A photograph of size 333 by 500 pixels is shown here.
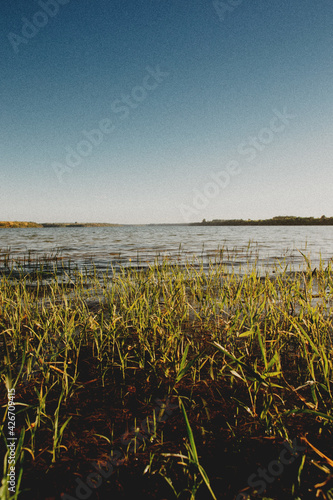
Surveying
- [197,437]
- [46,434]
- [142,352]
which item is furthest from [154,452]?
[142,352]

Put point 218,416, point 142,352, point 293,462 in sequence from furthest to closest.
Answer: point 142,352, point 218,416, point 293,462

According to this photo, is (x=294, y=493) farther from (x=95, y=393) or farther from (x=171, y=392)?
(x=95, y=393)

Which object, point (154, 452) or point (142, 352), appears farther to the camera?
point (142, 352)

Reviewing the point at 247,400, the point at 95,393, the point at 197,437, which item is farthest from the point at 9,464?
the point at 247,400

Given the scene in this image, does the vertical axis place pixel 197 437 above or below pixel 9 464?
below

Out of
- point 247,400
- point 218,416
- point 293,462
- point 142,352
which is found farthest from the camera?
point 142,352

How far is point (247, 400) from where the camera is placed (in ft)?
7.41

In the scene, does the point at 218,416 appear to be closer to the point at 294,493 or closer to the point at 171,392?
the point at 171,392

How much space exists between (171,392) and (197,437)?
46 centimetres

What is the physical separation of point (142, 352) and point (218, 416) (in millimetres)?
1054

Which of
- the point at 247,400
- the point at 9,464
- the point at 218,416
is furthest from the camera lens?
the point at 247,400

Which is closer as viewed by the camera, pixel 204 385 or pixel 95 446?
pixel 95 446

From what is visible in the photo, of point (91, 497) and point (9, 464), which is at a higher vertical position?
point (9, 464)

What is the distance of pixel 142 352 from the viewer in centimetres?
286
